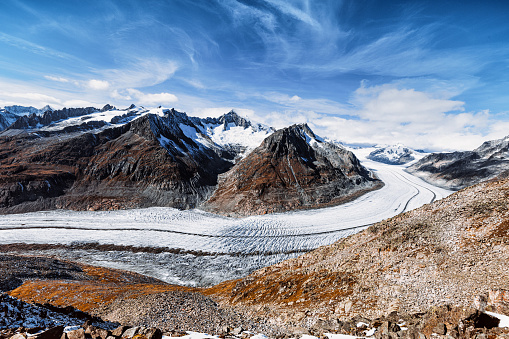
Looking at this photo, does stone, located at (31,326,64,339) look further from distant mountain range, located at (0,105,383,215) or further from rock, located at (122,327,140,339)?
distant mountain range, located at (0,105,383,215)

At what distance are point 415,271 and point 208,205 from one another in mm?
78263

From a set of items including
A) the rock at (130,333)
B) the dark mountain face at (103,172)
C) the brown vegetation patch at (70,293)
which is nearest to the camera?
the rock at (130,333)

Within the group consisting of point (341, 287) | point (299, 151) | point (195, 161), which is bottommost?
point (341, 287)

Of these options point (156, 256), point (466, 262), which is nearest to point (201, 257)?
point (156, 256)

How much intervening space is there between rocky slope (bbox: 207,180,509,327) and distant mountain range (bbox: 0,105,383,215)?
192 ft

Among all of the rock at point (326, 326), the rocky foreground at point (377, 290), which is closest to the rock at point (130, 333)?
the rocky foreground at point (377, 290)

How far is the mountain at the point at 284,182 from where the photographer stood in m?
87.2

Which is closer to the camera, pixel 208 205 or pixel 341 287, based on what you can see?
pixel 341 287

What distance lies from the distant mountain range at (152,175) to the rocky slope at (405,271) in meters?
58.6

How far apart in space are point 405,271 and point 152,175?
335 ft

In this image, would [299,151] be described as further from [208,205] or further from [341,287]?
[341,287]

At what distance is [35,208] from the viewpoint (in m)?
77.4

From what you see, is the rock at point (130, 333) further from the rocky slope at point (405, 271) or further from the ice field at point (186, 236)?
the ice field at point (186, 236)

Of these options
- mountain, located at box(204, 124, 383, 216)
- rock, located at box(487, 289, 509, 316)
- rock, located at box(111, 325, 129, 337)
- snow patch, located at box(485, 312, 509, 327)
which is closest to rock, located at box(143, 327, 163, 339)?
rock, located at box(111, 325, 129, 337)
